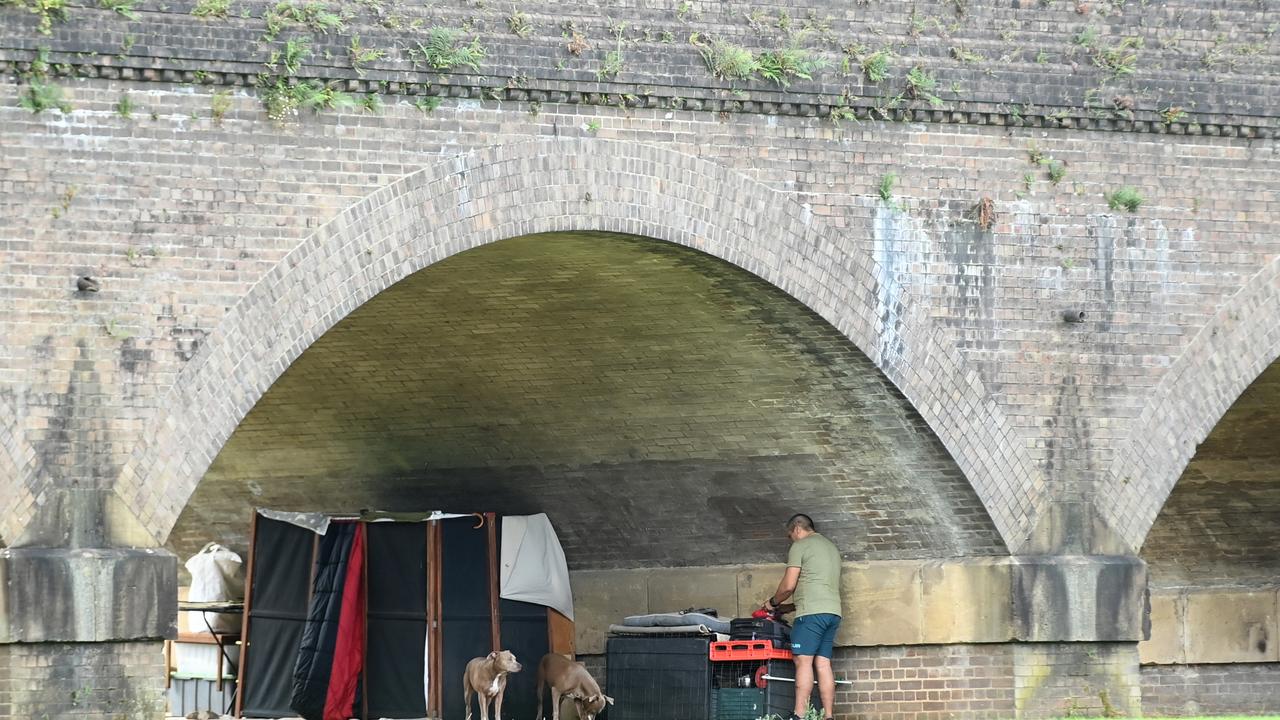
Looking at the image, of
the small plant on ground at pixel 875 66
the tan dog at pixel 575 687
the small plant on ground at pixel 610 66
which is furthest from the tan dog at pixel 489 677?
the small plant on ground at pixel 875 66

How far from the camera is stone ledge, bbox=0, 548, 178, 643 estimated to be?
11.3m

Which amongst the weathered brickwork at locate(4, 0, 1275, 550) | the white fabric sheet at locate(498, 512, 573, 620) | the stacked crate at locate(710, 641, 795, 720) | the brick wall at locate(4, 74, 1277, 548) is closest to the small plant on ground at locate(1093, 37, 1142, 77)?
the weathered brickwork at locate(4, 0, 1275, 550)

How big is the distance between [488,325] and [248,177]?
118 inches

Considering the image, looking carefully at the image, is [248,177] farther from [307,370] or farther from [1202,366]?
[1202,366]

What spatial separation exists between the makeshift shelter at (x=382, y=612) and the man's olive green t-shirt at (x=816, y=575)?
2.35 m

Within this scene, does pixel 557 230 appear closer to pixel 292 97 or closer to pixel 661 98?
pixel 661 98

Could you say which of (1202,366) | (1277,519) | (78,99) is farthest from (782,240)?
(1277,519)

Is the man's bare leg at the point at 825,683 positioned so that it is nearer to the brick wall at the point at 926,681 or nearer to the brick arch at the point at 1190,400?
the brick wall at the point at 926,681

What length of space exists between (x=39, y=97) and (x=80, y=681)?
3.42 meters

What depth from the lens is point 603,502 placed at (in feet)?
53.5

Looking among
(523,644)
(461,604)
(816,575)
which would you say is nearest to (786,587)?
(816,575)

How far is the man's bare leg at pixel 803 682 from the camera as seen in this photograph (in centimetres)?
1395

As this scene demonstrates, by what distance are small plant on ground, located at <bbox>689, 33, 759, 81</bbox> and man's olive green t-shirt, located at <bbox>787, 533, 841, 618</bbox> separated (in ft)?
11.5

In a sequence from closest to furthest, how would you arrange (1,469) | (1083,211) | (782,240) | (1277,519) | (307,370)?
(1,469) < (782,240) < (1083,211) < (307,370) < (1277,519)
